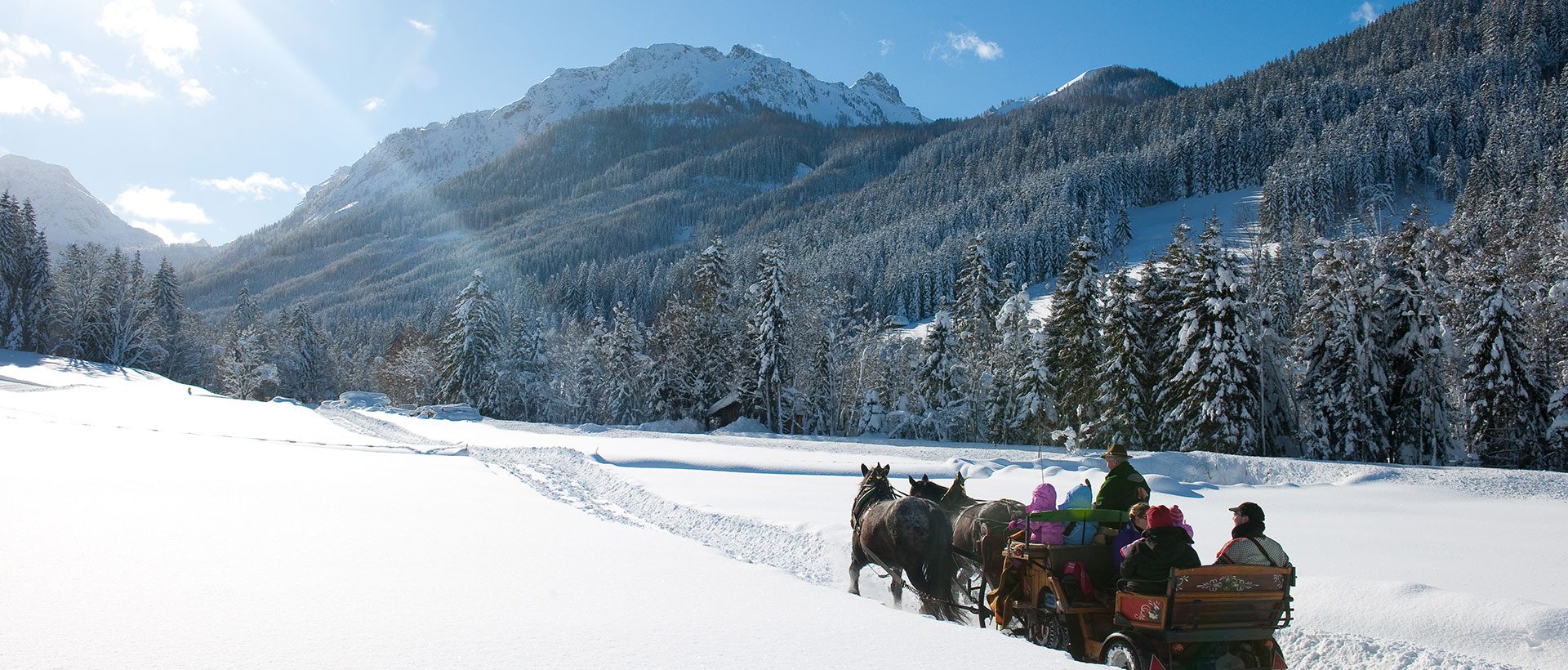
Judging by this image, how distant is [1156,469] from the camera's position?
18.5m

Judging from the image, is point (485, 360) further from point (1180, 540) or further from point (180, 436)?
point (1180, 540)

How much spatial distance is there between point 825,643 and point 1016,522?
3.13m

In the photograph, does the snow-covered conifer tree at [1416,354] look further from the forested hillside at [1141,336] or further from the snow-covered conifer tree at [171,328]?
the snow-covered conifer tree at [171,328]

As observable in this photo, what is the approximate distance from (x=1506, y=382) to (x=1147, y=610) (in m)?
30.6

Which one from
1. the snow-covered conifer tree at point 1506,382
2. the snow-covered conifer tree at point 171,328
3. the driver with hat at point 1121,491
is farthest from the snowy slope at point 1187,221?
the driver with hat at point 1121,491

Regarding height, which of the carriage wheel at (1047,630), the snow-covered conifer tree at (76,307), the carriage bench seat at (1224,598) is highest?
the snow-covered conifer tree at (76,307)

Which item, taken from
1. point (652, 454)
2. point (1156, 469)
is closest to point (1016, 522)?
point (1156, 469)

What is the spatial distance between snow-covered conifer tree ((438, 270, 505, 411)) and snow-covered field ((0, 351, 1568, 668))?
30.9 meters

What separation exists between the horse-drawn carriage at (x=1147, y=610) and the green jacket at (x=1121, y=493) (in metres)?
0.25

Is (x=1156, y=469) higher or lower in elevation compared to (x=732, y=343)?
lower

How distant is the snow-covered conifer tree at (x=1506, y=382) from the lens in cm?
2656

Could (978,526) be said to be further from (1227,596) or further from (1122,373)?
(1122,373)

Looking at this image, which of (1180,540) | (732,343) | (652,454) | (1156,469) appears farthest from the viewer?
(732,343)

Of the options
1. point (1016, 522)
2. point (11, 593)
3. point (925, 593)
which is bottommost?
point (925, 593)
